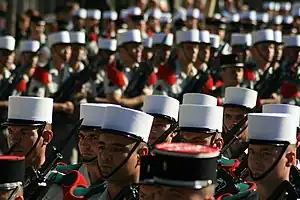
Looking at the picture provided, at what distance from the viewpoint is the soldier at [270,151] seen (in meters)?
7.94

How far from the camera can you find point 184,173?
6.55 meters

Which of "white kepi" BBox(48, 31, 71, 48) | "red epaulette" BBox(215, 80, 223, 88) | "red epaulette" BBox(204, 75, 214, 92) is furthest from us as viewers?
"white kepi" BBox(48, 31, 71, 48)

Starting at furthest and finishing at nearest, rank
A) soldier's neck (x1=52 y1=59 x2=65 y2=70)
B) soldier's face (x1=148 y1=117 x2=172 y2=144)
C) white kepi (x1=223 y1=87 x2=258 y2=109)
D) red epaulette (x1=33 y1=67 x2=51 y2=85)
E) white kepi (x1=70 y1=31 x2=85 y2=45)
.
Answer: white kepi (x1=70 y1=31 x2=85 y2=45), soldier's neck (x1=52 y1=59 x2=65 y2=70), red epaulette (x1=33 y1=67 x2=51 y2=85), white kepi (x1=223 y1=87 x2=258 y2=109), soldier's face (x1=148 y1=117 x2=172 y2=144)

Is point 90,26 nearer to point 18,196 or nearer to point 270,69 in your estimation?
point 270,69

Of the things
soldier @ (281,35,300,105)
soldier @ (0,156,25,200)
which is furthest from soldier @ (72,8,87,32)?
soldier @ (0,156,25,200)

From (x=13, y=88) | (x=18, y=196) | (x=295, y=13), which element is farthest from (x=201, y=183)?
(x=295, y=13)

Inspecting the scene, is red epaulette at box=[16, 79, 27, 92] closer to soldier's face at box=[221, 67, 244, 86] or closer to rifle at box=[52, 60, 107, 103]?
rifle at box=[52, 60, 107, 103]

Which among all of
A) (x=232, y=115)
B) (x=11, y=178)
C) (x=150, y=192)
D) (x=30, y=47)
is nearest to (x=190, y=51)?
(x=30, y=47)

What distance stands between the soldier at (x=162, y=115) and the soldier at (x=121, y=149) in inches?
72.1

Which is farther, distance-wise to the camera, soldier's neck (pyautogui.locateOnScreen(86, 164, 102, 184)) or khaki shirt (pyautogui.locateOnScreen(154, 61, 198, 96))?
khaki shirt (pyautogui.locateOnScreen(154, 61, 198, 96))

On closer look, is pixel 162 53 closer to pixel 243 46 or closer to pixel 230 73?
pixel 243 46

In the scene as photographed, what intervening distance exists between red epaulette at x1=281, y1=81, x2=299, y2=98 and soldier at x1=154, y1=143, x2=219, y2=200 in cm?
854

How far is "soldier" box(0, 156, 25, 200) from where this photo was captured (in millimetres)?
7371

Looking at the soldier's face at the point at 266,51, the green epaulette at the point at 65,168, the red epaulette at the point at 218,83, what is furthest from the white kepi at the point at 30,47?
the green epaulette at the point at 65,168
